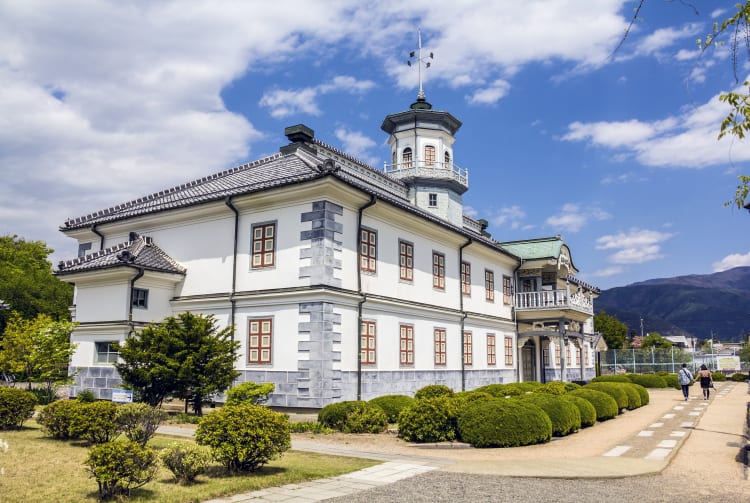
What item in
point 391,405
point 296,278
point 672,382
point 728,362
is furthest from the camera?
point 728,362

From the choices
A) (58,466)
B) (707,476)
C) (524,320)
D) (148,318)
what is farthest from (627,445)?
(524,320)

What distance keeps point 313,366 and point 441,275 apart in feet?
29.8

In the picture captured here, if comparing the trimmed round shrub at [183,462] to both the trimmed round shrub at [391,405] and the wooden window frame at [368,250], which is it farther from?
the wooden window frame at [368,250]

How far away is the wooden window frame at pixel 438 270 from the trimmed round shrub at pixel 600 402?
735 centimetres

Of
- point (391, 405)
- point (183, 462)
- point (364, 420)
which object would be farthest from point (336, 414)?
point (183, 462)

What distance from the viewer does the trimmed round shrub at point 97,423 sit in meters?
11.8

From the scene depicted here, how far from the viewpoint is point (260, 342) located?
19.2 metres

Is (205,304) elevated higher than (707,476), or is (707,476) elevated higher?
(205,304)

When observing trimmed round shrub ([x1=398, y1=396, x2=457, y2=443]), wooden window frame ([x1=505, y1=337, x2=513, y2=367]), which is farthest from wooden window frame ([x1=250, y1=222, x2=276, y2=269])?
wooden window frame ([x1=505, y1=337, x2=513, y2=367])

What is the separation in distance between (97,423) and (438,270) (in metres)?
15.9

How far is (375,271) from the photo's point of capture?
2088 cm

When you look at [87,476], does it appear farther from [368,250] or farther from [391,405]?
[368,250]

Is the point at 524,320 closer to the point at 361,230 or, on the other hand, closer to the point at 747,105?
the point at 361,230

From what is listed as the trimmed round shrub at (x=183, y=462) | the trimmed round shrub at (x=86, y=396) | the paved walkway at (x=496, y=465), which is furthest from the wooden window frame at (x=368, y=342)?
the trimmed round shrub at (x=183, y=462)
